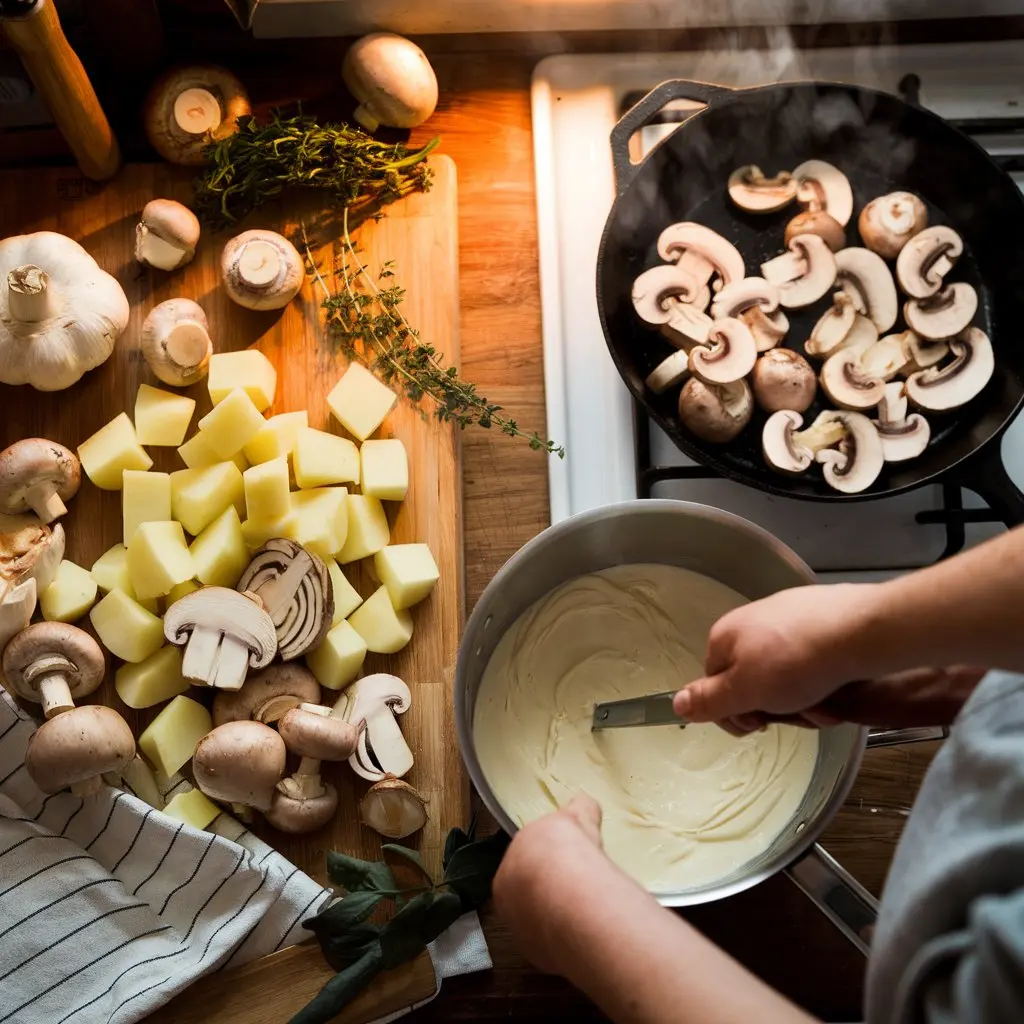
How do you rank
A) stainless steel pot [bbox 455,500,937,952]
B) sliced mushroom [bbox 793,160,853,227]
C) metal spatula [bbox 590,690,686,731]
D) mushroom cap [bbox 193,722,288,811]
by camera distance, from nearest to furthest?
stainless steel pot [bbox 455,500,937,952], metal spatula [bbox 590,690,686,731], mushroom cap [bbox 193,722,288,811], sliced mushroom [bbox 793,160,853,227]

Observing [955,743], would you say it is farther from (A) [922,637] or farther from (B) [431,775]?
(B) [431,775]

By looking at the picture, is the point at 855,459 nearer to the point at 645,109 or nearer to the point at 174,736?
the point at 645,109

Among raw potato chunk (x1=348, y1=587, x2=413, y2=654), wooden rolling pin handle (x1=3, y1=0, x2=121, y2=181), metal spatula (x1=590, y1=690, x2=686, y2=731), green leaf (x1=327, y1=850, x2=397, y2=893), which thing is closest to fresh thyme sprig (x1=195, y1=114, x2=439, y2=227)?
wooden rolling pin handle (x1=3, y1=0, x2=121, y2=181)

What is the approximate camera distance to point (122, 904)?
4.27 feet

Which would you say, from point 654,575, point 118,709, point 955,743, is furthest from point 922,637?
point 118,709

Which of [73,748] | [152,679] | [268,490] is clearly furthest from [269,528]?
[73,748]

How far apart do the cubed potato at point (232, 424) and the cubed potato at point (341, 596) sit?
0.70 feet

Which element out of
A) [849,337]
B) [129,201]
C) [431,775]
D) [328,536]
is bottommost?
[431,775]

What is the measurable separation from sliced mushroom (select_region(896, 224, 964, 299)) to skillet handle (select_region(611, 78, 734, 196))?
356 mm

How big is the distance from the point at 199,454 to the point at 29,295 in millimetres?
305

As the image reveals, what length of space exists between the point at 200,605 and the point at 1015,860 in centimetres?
104

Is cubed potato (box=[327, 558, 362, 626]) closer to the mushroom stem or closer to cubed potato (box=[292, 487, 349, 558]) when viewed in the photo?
cubed potato (box=[292, 487, 349, 558])

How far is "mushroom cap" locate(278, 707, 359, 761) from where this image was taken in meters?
1.30

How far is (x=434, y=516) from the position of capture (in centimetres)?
145
